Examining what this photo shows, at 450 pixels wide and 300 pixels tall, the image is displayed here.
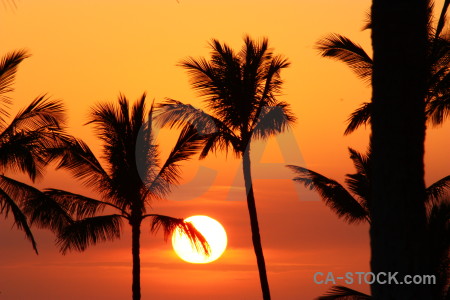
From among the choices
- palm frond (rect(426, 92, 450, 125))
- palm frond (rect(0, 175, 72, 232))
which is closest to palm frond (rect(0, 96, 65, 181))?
palm frond (rect(0, 175, 72, 232))

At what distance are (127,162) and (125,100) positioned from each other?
2.01 metres

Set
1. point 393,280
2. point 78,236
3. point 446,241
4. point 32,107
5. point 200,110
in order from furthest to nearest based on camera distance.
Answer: point 200,110 → point 78,236 → point 32,107 → point 446,241 → point 393,280

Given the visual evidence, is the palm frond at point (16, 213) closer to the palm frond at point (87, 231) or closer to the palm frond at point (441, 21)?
the palm frond at point (87, 231)

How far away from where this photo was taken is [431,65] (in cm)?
1930

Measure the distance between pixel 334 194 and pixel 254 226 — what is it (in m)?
3.52

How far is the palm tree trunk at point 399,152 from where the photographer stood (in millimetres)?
→ 7844

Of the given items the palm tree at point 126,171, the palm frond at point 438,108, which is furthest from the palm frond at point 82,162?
the palm frond at point 438,108

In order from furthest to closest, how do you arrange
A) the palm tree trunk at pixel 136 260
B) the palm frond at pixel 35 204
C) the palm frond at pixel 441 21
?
1. the palm tree trunk at pixel 136 260
2. the palm frond at pixel 35 204
3. the palm frond at pixel 441 21

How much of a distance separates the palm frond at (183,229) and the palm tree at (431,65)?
17.7 feet

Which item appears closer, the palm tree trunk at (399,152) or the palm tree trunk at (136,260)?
the palm tree trunk at (399,152)

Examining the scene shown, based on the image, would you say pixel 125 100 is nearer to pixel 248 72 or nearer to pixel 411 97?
pixel 248 72

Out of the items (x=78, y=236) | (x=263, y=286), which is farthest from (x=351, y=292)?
(x=78, y=236)

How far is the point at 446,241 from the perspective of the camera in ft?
63.7

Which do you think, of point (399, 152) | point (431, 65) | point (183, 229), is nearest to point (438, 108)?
point (431, 65)
